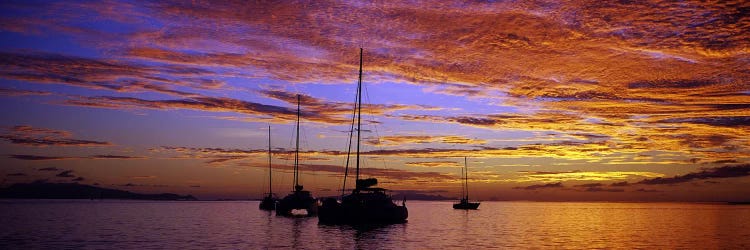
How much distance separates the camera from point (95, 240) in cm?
5362

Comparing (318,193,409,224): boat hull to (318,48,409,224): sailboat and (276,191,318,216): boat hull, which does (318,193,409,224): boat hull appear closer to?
(318,48,409,224): sailboat

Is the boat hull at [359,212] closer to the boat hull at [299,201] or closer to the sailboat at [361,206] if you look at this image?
the sailboat at [361,206]

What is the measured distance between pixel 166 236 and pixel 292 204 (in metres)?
40.8

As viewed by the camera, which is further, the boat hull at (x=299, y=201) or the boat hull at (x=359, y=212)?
the boat hull at (x=299, y=201)

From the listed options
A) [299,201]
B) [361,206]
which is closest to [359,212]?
[361,206]

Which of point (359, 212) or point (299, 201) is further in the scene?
point (299, 201)

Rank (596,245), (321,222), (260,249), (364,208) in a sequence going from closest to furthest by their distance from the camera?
(260,249)
(596,245)
(364,208)
(321,222)

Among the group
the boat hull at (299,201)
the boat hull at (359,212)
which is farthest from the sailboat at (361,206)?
the boat hull at (299,201)

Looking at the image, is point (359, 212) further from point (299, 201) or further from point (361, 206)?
point (299, 201)

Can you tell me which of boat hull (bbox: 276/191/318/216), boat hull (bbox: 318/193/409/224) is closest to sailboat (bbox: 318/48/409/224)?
boat hull (bbox: 318/193/409/224)

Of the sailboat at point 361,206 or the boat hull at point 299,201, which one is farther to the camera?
the boat hull at point 299,201

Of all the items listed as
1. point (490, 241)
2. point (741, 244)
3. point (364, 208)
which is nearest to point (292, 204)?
point (364, 208)

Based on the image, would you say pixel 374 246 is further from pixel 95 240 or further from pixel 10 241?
pixel 10 241

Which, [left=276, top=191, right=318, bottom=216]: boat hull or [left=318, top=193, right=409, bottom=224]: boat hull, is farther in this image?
[left=276, top=191, right=318, bottom=216]: boat hull
